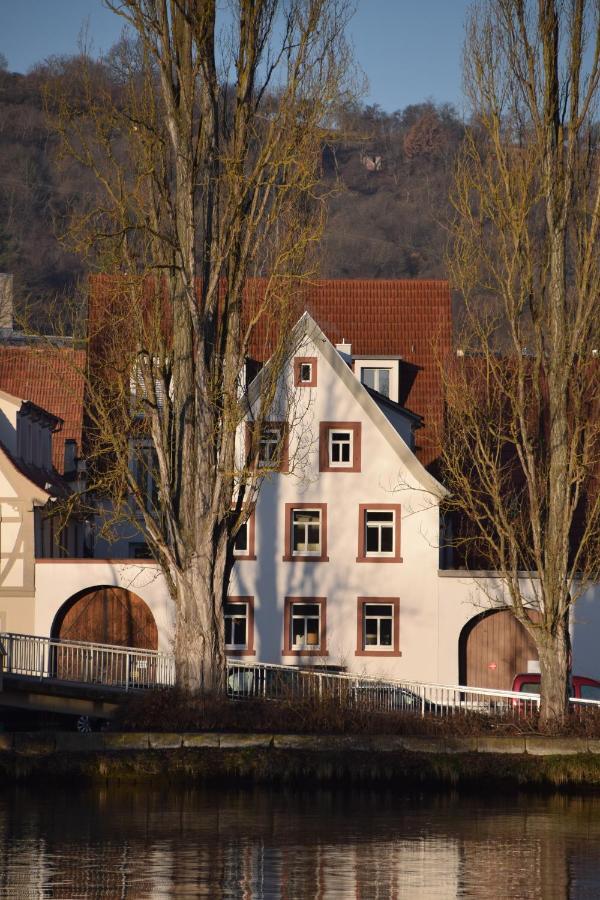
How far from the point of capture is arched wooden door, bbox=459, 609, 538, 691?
126 feet

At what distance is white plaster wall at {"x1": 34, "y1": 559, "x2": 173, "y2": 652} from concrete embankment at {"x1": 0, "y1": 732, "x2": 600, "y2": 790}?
16738 mm

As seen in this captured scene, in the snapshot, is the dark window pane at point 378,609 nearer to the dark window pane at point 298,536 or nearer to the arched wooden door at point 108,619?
the dark window pane at point 298,536

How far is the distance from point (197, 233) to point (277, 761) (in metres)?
9.25

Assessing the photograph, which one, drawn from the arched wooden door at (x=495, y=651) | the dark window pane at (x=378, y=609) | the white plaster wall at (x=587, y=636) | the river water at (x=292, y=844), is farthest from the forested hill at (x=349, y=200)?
the river water at (x=292, y=844)

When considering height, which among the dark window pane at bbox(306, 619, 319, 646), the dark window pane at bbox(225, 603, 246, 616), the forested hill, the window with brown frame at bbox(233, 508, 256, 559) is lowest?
the dark window pane at bbox(306, 619, 319, 646)

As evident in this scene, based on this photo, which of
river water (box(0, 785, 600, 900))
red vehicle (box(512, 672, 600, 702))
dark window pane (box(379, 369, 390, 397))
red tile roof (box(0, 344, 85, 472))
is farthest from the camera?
red tile roof (box(0, 344, 85, 472))

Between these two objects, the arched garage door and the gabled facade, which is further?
the gabled facade

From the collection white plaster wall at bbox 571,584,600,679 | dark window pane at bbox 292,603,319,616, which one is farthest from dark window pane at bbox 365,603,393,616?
white plaster wall at bbox 571,584,600,679

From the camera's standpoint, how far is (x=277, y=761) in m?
20.4

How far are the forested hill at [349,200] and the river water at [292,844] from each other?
4586 cm

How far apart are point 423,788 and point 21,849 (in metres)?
7.47

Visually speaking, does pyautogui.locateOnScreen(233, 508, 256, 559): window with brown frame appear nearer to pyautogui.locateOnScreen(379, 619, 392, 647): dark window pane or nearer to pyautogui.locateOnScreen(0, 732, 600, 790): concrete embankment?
pyautogui.locateOnScreen(379, 619, 392, 647): dark window pane

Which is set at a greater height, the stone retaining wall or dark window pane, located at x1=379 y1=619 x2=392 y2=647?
dark window pane, located at x1=379 y1=619 x2=392 y2=647

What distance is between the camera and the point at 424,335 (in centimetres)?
4725
